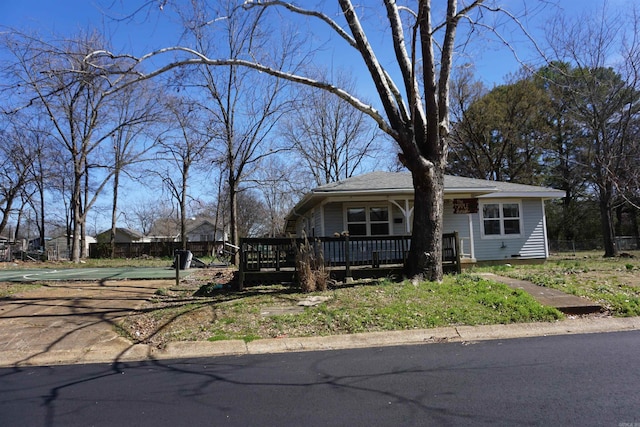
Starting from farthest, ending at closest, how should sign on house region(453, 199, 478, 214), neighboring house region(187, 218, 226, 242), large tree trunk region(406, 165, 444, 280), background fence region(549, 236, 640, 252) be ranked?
neighboring house region(187, 218, 226, 242) → background fence region(549, 236, 640, 252) → sign on house region(453, 199, 478, 214) → large tree trunk region(406, 165, 444, 280)

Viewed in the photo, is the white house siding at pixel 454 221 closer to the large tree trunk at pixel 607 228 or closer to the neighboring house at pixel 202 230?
the large tree trunk at pixel 607 228

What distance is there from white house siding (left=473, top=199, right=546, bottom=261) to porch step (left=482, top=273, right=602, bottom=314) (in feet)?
25.0

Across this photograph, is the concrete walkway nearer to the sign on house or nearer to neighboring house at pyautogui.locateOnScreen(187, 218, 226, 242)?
the sign on house

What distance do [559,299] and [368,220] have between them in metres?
8.90

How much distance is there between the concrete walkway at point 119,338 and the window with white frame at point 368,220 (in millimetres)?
9553

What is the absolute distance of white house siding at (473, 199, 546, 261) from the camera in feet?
59.0

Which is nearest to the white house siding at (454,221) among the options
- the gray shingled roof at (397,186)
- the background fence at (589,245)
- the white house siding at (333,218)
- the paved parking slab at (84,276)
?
the gray shingled roof at (397,186)

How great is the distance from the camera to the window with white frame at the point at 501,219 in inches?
714

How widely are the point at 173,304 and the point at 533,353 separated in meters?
7.06

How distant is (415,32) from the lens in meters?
9.20

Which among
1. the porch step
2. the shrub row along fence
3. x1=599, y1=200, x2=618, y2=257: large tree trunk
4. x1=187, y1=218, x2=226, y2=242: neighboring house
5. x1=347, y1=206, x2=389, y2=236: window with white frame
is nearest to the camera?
the porch step

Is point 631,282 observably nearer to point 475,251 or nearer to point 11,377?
point 475,251

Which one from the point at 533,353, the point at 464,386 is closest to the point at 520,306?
the point at 533,353

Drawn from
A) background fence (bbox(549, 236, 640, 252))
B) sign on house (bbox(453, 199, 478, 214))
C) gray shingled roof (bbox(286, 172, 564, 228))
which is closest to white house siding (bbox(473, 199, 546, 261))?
gray shingled roof (bbox(286, 172, 564, 228))
